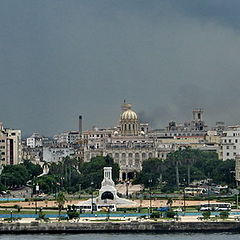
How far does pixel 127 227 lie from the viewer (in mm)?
84938

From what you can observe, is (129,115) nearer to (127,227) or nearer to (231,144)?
(231,144)

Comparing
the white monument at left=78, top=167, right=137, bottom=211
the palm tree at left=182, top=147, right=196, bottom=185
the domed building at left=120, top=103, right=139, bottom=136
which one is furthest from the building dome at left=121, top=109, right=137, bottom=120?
the white monument at left=78, top=167, right=137, bottom=211

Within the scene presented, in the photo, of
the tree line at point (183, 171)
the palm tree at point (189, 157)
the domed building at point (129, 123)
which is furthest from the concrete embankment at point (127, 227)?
the domed building at point (129, 123)

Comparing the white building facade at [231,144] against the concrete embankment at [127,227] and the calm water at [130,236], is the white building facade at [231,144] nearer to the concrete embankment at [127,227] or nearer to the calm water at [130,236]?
the concrete embankment at [127,227]

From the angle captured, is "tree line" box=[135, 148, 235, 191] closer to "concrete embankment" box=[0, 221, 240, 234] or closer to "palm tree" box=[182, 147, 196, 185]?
"palm tree" box=[182, 147, 196, 185]

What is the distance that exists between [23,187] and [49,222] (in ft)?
156

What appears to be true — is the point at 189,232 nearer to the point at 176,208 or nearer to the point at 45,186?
the point at 176,208

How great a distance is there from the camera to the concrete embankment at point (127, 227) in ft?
278

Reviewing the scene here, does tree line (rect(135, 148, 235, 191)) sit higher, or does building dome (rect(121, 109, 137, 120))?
building dome (rect(121, 109, 137, 120))

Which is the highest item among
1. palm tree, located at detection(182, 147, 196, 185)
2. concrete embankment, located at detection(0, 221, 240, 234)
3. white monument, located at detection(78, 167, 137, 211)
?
palm tree, located at detection(182, 147, 196, 185)

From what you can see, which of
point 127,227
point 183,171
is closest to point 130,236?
point 127,227

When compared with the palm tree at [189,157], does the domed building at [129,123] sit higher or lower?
higher

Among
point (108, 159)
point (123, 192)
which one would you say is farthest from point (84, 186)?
point (108, 159)

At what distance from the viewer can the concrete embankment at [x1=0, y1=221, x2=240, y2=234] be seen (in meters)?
84.8
